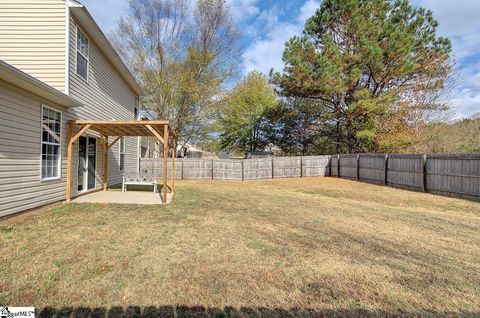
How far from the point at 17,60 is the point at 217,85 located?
13500mm

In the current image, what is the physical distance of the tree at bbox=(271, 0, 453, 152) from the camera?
15.6 m

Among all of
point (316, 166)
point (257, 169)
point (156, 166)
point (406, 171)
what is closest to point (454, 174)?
point (406, 171)

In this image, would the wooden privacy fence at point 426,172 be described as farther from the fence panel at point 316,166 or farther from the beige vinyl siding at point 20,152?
the beige vinyl siding at point 20,152

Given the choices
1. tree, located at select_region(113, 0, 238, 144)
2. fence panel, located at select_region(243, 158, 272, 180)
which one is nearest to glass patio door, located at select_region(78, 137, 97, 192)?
fence panel, located at select_region(243, 158, 272, 180)

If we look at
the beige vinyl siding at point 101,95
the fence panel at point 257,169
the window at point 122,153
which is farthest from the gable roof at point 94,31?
the fence panel at point 257,169

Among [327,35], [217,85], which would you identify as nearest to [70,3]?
[217,85]

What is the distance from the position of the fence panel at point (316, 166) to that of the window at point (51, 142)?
47.0ft

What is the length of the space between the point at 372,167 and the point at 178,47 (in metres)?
15.8

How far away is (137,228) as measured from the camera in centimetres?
476

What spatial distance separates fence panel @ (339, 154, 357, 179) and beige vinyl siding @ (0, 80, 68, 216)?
15.0 metres

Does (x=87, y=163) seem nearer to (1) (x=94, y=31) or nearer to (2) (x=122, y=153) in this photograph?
(2) (x=122, y=153)

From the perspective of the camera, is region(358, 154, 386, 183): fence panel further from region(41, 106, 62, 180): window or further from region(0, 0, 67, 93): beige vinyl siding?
region(0, 0, 67, 93): beige vinyl siding

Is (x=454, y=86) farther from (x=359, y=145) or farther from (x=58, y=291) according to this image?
(x=58, y=291)

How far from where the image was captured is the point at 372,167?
1386cm
